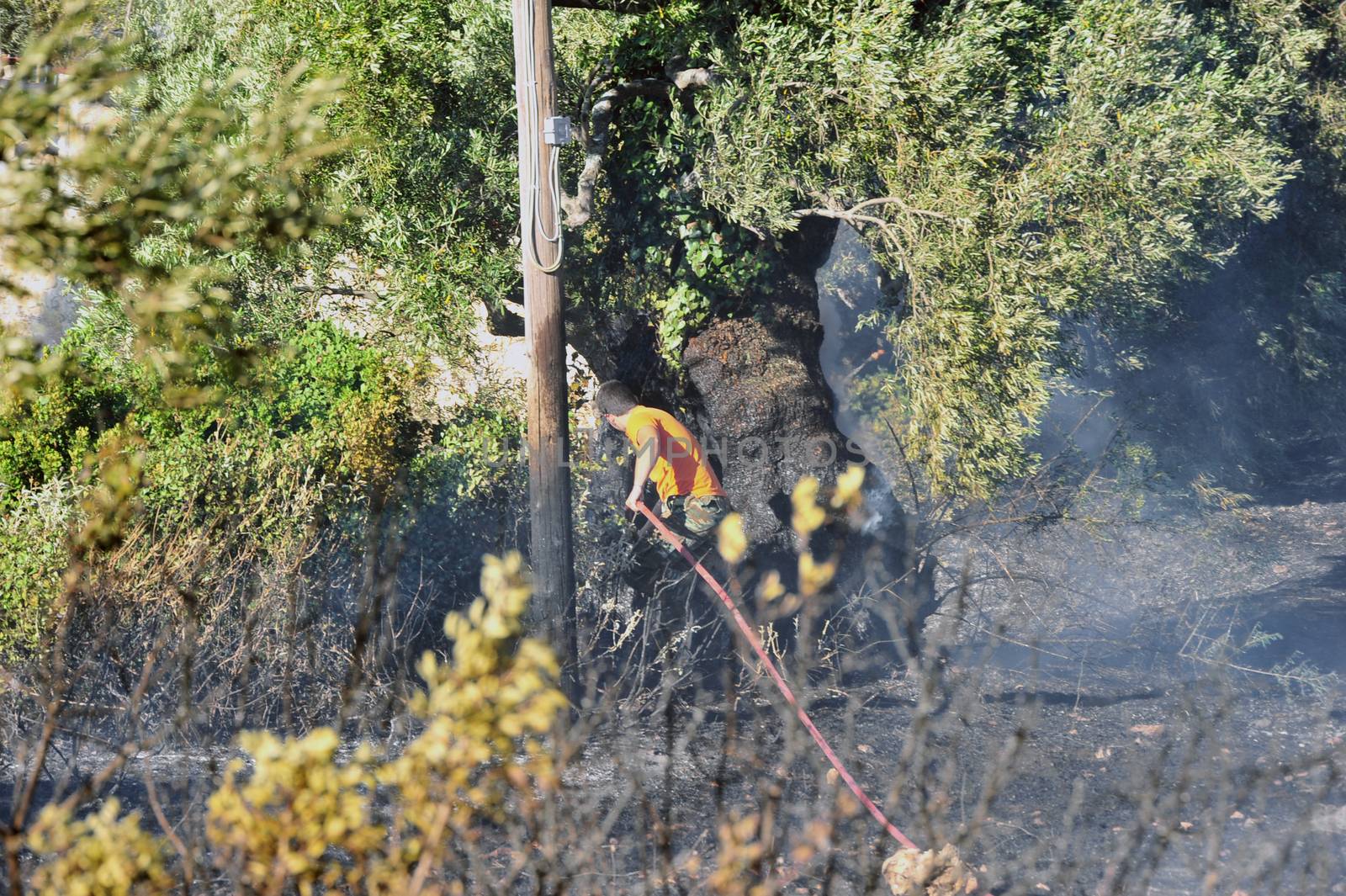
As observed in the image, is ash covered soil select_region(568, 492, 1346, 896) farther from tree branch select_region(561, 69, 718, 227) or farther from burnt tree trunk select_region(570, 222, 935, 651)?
tree branch select_region(561, 69, 718, 227)

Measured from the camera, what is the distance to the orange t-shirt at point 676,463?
839 centimetres

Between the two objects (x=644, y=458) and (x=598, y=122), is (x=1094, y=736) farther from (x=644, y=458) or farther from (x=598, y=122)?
(x=598, y=122)

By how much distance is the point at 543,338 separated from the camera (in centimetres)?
734

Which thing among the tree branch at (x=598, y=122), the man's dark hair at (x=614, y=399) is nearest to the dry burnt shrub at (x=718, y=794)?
the man's dark hair at (x=614, y=399)

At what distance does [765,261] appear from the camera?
30.8ft

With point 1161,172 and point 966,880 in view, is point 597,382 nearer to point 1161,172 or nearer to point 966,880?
point 1161,172

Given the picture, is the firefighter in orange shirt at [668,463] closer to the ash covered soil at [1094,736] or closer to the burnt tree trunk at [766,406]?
the burnt tree trunk at [766,406]

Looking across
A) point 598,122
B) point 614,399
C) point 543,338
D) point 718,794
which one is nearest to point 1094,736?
point 614,399

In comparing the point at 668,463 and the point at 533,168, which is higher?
the point at 533,168

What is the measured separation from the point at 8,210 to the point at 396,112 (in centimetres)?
643

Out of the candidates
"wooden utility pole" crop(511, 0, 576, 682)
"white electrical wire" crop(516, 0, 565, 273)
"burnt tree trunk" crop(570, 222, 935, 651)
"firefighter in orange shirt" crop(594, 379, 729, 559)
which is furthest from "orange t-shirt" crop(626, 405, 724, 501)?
"white electrical wire" crop(516, 0, 565, 273)

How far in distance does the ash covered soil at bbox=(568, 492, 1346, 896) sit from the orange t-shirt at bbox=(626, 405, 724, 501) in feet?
5.16

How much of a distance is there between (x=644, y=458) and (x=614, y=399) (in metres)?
0.93

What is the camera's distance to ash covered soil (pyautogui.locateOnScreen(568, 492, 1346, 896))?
335 cm
